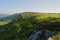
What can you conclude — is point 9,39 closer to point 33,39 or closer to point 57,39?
point 33,39

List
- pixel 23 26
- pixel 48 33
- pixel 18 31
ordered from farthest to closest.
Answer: pixel 23 26 → pixel 18 31 → pixel 48 33

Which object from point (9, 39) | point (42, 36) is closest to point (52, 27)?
point (42, 36)

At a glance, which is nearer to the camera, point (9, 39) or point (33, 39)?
point (33, 39)

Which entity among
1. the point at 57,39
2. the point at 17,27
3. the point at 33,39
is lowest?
the point at 17,27

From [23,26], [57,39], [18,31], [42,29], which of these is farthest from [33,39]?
[23,26]

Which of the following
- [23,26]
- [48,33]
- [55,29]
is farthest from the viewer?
[23,26]

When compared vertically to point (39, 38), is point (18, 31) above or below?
below

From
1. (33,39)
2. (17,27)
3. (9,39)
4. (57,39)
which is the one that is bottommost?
(9,39)

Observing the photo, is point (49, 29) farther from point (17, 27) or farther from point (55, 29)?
point (17, 27)

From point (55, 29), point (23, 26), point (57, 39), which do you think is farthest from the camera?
point (23, 26)
